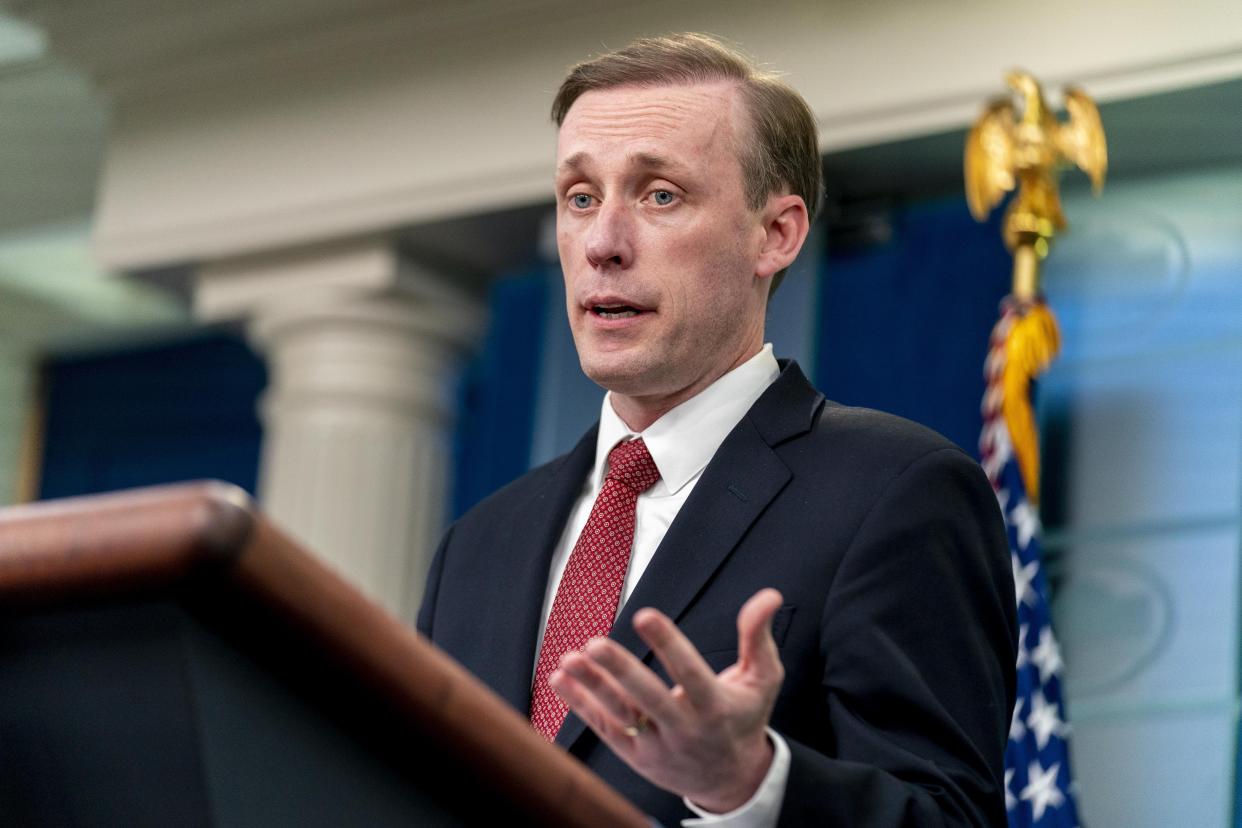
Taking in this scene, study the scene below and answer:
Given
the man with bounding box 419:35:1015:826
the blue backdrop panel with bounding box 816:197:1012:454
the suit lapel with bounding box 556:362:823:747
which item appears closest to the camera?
the man with bounding box 419:35:1015:826

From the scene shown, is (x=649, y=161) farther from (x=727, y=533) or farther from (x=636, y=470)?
(x=727, y=533)

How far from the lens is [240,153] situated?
5711 millimetres

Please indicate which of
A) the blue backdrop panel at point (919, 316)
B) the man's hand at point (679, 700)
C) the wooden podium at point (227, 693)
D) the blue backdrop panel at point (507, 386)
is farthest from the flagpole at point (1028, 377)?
the wooden podium at point (227, 693)

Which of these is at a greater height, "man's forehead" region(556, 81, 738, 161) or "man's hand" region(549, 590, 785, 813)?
"man's forehead" region(556, 81, 738, 161)

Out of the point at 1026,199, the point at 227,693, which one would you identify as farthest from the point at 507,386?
the point at 227,693

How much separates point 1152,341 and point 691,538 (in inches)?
123

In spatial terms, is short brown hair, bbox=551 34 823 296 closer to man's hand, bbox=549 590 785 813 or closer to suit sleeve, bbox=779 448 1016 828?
suit sleeve, bbox=779 448 1016 828

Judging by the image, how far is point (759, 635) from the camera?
1072 millimetres

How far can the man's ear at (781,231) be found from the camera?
1.93 m

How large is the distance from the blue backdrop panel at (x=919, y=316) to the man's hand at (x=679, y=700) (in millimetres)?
3519

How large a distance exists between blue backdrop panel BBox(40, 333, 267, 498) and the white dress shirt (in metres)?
5.27

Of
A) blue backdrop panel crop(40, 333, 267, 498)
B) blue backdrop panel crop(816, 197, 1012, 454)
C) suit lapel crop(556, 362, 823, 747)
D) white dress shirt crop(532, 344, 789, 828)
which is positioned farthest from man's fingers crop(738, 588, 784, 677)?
blue backdrop panel crop(40, 333, 267, 498)

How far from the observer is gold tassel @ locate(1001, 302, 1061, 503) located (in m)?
4.05

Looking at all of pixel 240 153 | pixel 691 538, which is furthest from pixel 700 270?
pixel 240 153
